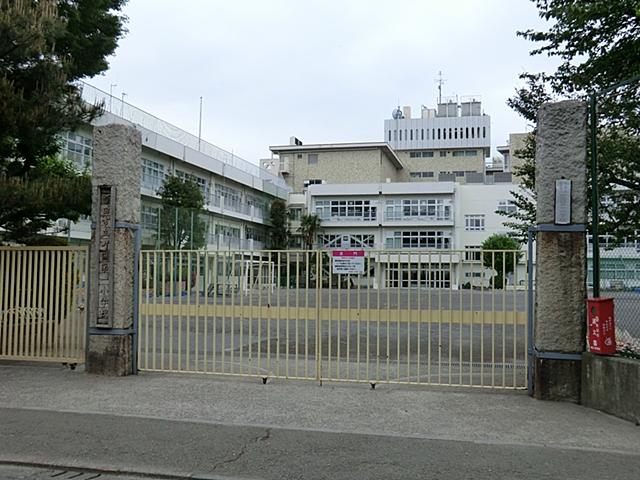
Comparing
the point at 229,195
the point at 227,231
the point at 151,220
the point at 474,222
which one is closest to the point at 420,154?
the point at 474,222

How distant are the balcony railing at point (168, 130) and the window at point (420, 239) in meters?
15.7

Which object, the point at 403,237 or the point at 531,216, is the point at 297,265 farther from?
the point at 403,237

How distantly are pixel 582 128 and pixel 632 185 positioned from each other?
4.90 ft

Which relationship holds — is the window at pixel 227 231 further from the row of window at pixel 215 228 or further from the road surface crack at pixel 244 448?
the road surface crack at pixel 244 448

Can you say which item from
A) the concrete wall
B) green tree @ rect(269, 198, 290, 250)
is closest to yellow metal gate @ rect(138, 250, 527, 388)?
the concrete wall

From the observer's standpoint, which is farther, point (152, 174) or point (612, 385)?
point (152, 174)

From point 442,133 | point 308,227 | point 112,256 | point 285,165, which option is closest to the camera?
point 112,256

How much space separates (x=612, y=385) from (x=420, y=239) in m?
60.8

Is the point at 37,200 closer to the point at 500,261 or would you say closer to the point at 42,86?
the point at 42,86

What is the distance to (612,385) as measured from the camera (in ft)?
24.4

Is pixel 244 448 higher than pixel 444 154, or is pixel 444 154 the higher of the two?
pixel 444 154

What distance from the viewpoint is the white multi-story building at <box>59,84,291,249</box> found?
120ft

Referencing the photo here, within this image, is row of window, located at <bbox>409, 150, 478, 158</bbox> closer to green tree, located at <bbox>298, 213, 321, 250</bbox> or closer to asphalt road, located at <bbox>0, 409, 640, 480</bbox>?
green tree, located at <bbox>298, 213, 321, 250</bbox>

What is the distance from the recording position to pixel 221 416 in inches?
289
